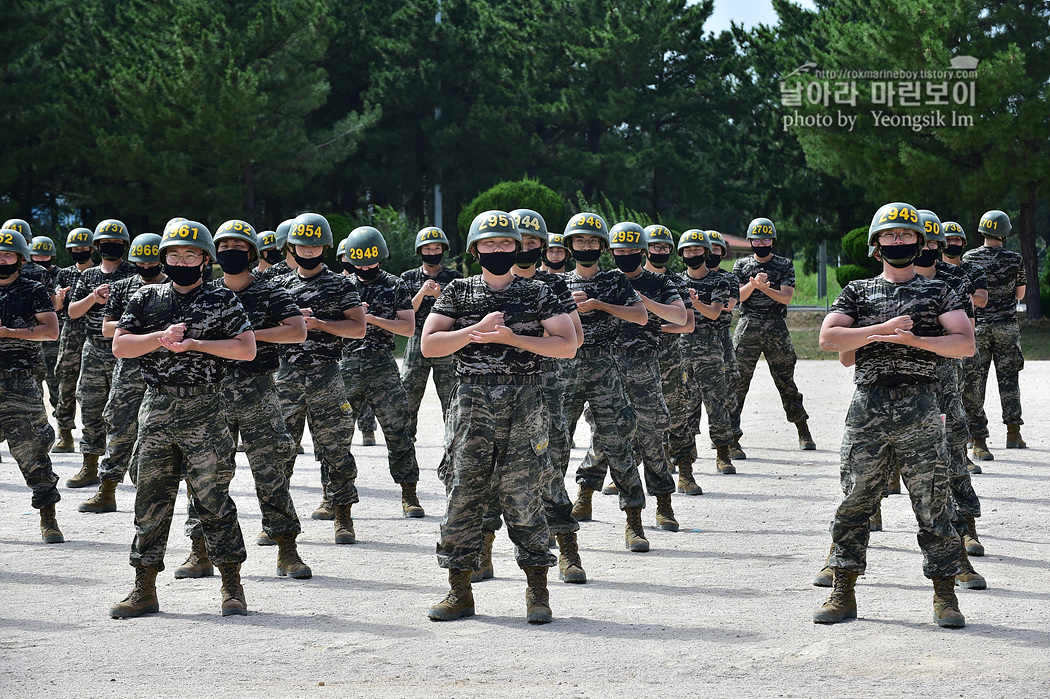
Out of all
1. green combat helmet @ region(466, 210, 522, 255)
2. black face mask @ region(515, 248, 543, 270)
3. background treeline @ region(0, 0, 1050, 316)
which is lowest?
black face mask @ region(515, 248, 543, 270)

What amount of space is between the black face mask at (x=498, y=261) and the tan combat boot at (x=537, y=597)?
1.64 m

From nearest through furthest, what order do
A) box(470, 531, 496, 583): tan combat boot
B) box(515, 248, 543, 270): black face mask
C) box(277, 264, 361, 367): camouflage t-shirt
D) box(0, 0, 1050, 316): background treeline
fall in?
box(515, 248, 543, 270): black face mask → box(470, 531, 496, 583): tan combat boot → box(277, 264, 361, 367): camouflage t-shirt → box(0, 0, 1050, 316): background treeline

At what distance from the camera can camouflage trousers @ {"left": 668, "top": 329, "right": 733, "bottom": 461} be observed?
39.9ft

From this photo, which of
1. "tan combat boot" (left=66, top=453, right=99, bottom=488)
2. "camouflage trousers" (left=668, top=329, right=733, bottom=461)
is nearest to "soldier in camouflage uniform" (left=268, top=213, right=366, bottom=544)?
"tan combat boot" (left=66, top=453, right=99, bottom=488)

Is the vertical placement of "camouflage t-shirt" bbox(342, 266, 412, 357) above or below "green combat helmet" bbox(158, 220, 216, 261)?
below

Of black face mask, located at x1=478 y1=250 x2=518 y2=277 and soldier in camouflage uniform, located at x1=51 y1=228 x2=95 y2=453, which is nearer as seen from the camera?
black face mask, located at x1=478 y1=250 x2=518 y2=277

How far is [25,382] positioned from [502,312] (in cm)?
441

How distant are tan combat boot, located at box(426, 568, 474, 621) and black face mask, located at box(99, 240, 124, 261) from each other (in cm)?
570

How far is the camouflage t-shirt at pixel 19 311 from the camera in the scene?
915cm

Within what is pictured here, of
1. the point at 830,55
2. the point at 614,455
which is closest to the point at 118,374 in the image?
the point at 614,455

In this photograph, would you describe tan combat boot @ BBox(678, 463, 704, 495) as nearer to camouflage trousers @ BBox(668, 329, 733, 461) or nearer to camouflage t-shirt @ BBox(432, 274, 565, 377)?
camouflage trousers @ BBox(668, 329, 733, 461)

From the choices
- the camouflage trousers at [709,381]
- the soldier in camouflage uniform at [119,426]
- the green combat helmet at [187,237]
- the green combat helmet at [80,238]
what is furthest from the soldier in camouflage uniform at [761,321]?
the green combat helmet at [187,237]

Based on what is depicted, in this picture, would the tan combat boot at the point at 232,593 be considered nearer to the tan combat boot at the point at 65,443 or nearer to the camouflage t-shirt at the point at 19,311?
the camouflage t-shirt at the point at 19,311

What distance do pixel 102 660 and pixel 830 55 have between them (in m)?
31.1
